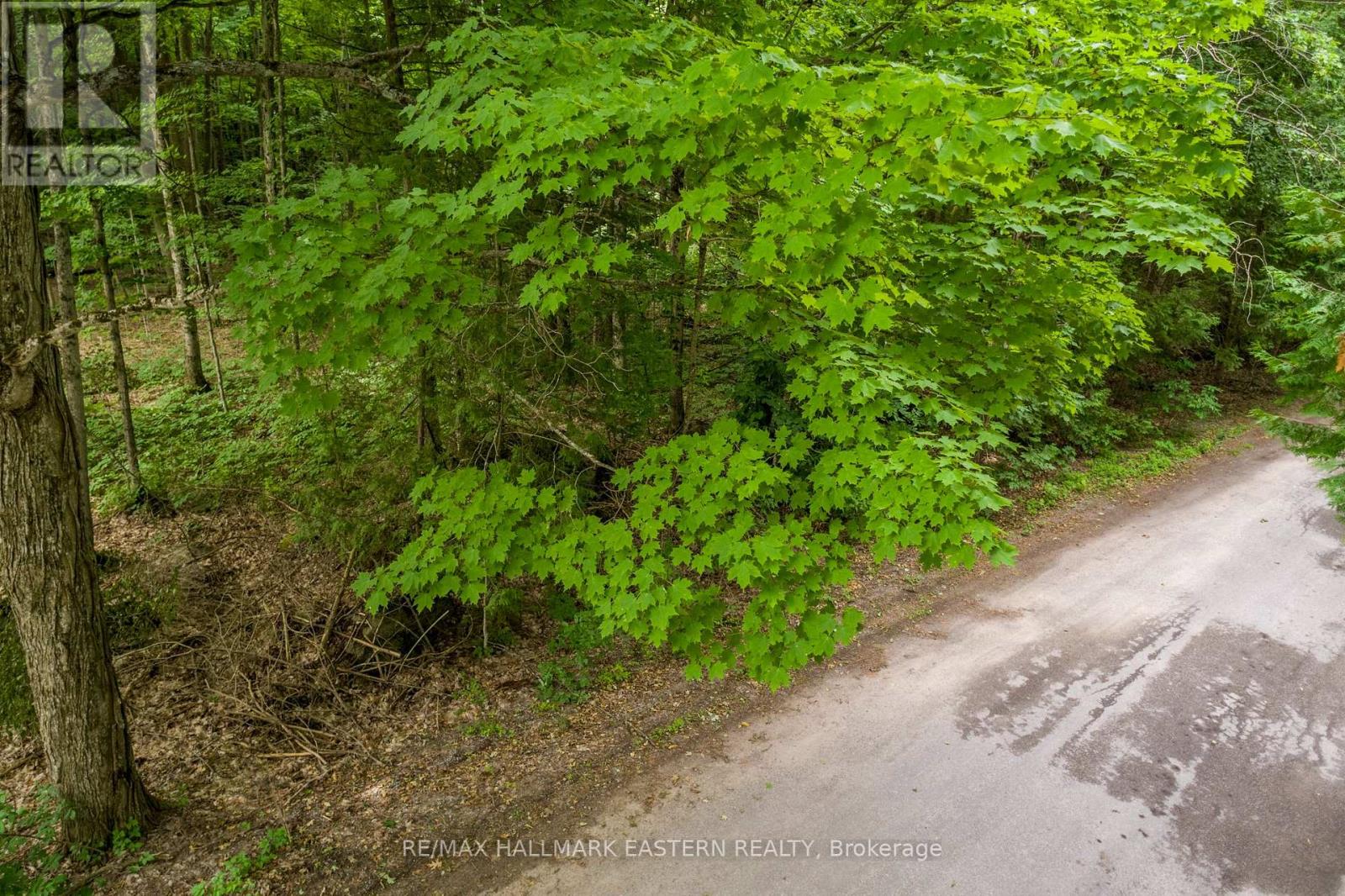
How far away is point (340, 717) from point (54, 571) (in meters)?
2.77

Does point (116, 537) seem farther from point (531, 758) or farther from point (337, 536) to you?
point (531, 758)

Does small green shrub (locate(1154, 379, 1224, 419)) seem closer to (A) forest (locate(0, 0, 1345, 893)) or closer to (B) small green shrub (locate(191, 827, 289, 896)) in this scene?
(A) forest (locate(0, 0, 1345, 893))

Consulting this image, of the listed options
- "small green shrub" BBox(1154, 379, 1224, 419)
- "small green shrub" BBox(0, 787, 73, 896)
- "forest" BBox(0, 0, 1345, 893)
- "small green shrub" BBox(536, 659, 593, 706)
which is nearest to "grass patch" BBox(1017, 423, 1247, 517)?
"small green shrub" BBox(1154, 379, 1224, 419)

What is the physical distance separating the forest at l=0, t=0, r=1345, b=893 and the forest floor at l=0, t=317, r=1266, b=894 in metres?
0.04

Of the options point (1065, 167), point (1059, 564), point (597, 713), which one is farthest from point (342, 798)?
point (1059, 564)

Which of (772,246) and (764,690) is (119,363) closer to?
(764,690)

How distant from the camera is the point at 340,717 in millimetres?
6383

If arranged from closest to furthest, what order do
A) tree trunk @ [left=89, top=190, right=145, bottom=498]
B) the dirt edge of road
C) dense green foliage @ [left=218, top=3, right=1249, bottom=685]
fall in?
1. dense green foliage @ [left=218, top=3, right=1249, bottom=685]
2. the dirt edge of road
3. tree trunk @ [left=89, top=190, right=145, bottom=498]

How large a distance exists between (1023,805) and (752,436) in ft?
12.9

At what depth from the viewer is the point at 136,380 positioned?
1265 cm

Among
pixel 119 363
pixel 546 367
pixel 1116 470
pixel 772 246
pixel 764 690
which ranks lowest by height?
pixel 764 690

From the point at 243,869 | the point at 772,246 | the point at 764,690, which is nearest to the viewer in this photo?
the point at 772,246

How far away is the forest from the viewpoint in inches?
153

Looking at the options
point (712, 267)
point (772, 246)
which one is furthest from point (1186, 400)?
point (772, 246)
